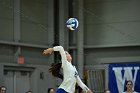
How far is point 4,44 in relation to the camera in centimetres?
1230

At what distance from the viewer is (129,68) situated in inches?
496

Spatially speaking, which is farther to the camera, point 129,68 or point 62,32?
point 62,32

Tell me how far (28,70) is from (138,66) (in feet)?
11.9

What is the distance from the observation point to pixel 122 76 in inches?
499

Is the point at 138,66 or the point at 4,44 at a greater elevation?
the point at 4,44

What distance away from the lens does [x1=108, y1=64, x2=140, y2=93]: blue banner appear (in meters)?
12.5

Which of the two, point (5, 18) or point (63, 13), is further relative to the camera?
point (63, 13)

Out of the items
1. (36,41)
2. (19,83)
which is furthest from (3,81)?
(36,41)

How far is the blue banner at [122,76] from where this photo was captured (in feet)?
41.1

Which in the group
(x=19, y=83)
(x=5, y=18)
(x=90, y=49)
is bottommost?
(x=19, y=83)

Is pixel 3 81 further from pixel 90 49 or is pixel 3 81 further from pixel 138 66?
pixel 138 66

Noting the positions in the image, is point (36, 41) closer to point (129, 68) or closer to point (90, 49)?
point (90, 49)

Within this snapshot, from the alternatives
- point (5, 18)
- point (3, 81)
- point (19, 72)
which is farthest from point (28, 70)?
point (5, 18)

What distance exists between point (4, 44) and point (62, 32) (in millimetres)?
2266
